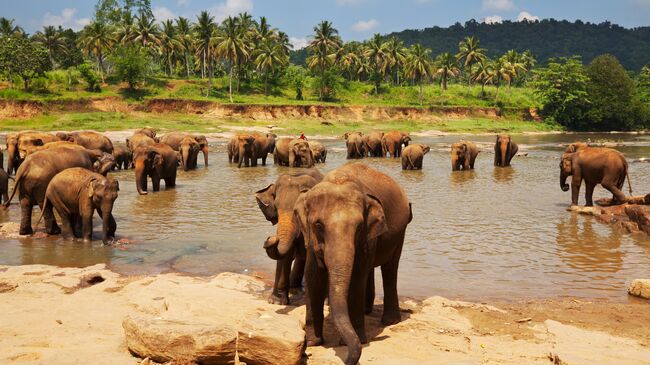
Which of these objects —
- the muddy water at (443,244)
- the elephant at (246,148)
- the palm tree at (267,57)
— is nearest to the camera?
the muddy water at (443,244)

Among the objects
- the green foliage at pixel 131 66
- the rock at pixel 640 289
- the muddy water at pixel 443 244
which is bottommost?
the muddy water at pixel 443 244

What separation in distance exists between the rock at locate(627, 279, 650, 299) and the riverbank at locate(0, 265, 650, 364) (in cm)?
33

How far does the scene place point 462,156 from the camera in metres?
28.3

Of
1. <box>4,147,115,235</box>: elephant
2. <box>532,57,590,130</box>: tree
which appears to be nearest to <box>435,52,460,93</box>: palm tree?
<box>532,57,590,130</box>: tree

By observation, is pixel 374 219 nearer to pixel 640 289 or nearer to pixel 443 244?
pixel 640 289

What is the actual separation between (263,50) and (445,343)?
75.2 metres

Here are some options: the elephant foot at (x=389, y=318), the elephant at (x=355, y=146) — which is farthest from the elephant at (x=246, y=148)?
the elephant foot at (x=389, y=318)

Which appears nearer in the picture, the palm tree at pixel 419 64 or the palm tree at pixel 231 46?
the palm tree at pixel 231 46

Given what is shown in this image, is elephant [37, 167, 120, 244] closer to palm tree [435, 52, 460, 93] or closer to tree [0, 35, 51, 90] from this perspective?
tree [0, 35, 51, 90]

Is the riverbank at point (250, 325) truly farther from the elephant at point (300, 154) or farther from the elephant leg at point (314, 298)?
the elephant at point (300, 154)

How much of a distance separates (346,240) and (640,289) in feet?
18.8

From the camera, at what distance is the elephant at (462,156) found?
28.1 meters

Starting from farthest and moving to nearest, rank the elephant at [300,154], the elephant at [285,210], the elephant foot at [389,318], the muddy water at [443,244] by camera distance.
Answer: the elephant at [300,154] < the muddy water at [443,244] < the elephant at [285,210] < the elephant foot at [389,318]

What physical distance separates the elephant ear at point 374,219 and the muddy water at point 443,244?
11.8 feet
